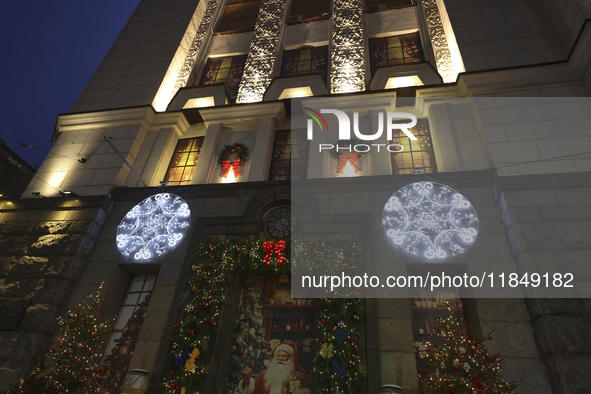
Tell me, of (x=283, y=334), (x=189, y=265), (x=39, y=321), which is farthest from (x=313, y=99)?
(x=39, y=321)

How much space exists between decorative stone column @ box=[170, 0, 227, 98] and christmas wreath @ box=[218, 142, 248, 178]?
4.90m

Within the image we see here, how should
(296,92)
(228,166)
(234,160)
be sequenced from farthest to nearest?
1. (296,92)
2. (234,160)
3. (228,166)

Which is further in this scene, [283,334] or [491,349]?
[283,334]

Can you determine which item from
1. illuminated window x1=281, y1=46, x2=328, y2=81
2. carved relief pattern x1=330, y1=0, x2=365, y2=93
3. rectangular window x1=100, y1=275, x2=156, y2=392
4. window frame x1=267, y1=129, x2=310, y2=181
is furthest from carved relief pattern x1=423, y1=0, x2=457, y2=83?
rectangular window x1=100, y1=275, x2=156, y2=392

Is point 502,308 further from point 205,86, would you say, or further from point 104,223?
point 205,86

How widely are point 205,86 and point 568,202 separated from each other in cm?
1316

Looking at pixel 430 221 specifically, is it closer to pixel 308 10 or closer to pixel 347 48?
pixel 347 48

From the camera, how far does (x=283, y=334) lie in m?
8.26

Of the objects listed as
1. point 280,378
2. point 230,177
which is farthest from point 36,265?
point 280,378

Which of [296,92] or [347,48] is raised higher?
[347,48]

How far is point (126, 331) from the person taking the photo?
908 centimetres

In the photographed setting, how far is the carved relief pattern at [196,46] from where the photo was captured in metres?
15.2

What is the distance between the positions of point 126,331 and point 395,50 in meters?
15.0

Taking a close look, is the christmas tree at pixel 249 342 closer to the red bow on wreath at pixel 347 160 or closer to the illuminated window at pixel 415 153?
the red bow on wreath at pixel 347 160
